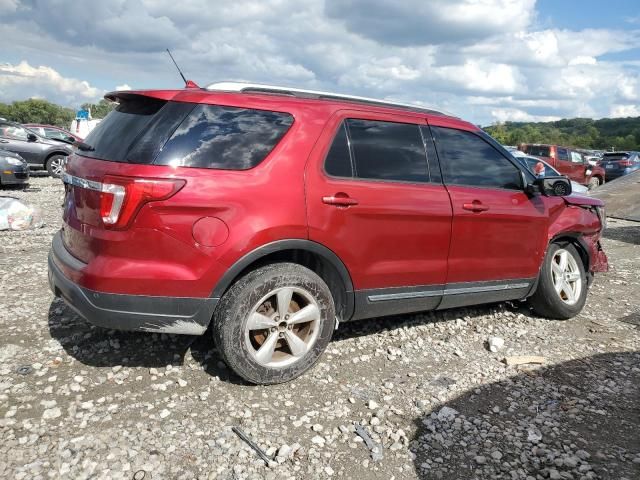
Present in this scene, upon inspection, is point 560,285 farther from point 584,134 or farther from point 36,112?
point 36,112

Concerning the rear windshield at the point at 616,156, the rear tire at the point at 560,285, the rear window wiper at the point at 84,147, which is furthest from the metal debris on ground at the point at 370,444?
the rear windshield at the point at 616,156

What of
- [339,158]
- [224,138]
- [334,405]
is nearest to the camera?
[224,138]

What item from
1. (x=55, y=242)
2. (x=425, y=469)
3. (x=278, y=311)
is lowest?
(x=425, y=469)

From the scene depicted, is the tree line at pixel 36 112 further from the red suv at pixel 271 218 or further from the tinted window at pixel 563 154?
the red suv at pixel 271 218

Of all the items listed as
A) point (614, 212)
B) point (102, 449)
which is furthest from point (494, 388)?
point (614, 212)

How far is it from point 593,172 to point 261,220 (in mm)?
21228

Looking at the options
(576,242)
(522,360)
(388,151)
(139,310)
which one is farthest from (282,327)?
(576,242)

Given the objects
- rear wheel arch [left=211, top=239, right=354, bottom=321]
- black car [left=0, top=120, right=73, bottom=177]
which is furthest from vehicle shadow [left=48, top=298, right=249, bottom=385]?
black car [left=0, top=120, right=73, bottom=177]

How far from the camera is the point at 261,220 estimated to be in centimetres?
301

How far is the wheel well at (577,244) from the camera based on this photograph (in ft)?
15.9

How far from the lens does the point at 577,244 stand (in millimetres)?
4984

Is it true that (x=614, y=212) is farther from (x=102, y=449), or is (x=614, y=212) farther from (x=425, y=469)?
(x=102, y=449)

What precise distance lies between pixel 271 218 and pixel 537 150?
19969 mm

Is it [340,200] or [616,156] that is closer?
[340,200]
